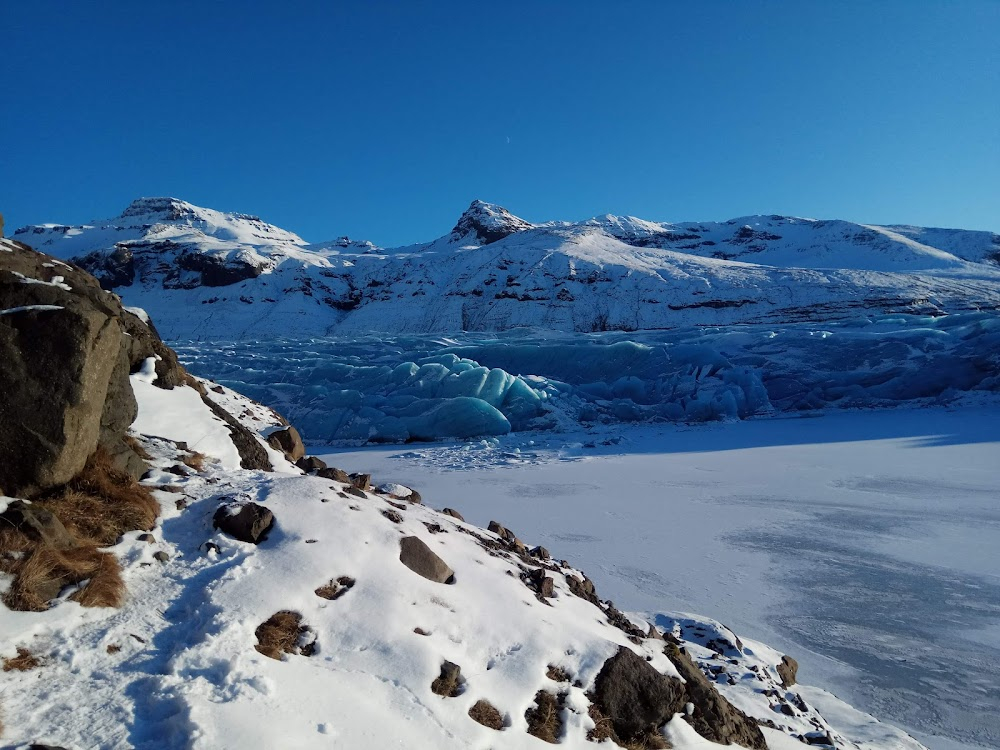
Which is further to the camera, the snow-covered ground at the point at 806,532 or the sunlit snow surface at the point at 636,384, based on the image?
the sunlit snow surface at the point at 636,384

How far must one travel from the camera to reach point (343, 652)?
2.76 metres

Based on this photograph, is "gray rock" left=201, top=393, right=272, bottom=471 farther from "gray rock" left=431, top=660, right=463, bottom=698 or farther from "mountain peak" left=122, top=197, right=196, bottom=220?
"mountain peak" left=122, top=197, right=196, bottom=220

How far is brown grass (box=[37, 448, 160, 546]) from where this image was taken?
307 cm

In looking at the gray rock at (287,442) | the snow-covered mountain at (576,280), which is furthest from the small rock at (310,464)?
the snow-covered mountain at (576,280)

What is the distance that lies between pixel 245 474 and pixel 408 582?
72.1 inches

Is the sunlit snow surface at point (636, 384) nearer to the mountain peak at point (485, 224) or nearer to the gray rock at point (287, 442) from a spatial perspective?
the gray rock at point (287, 442)

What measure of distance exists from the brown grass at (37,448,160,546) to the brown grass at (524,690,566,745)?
2296 millimetres

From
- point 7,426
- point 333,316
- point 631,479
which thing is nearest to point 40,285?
point 7,426

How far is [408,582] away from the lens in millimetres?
3324

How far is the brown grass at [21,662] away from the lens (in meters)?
2.23

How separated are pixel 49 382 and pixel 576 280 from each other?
6217cm

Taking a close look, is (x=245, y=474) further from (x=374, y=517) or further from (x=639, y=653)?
(x=639, y=653)

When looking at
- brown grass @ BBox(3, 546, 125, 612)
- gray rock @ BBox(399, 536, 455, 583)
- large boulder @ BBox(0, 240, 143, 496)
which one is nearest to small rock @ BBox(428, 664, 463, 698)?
gray rock @ BBox(399, 536, 455, 583)

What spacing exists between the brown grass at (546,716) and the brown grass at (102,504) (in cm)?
230
